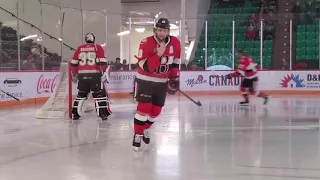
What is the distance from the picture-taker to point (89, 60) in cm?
712

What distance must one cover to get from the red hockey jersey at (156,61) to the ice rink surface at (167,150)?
72 cm

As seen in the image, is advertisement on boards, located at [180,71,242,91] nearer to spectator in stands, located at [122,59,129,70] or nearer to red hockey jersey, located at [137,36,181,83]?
spectator in stands, located at [122,59,129,70]

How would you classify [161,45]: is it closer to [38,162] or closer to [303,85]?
[38,162]

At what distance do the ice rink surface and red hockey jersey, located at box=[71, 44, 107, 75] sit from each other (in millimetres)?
801

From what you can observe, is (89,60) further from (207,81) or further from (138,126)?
(207,81)

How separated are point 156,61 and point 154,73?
0.53 feet

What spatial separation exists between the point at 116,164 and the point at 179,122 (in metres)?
3.20

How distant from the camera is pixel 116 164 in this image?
3941 mm

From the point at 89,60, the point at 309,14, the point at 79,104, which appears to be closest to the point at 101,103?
the point at 79,104

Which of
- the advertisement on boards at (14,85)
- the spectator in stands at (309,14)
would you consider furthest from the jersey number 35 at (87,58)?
→ the spectator in stands at (309,14)

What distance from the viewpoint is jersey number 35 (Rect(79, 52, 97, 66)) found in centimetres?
710

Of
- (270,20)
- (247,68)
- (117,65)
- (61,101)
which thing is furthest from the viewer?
(270,20)

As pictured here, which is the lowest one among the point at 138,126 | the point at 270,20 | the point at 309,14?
the point at 138,126

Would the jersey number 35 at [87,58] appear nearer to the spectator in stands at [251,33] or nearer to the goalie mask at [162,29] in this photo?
the goalie mask at [162,29]
